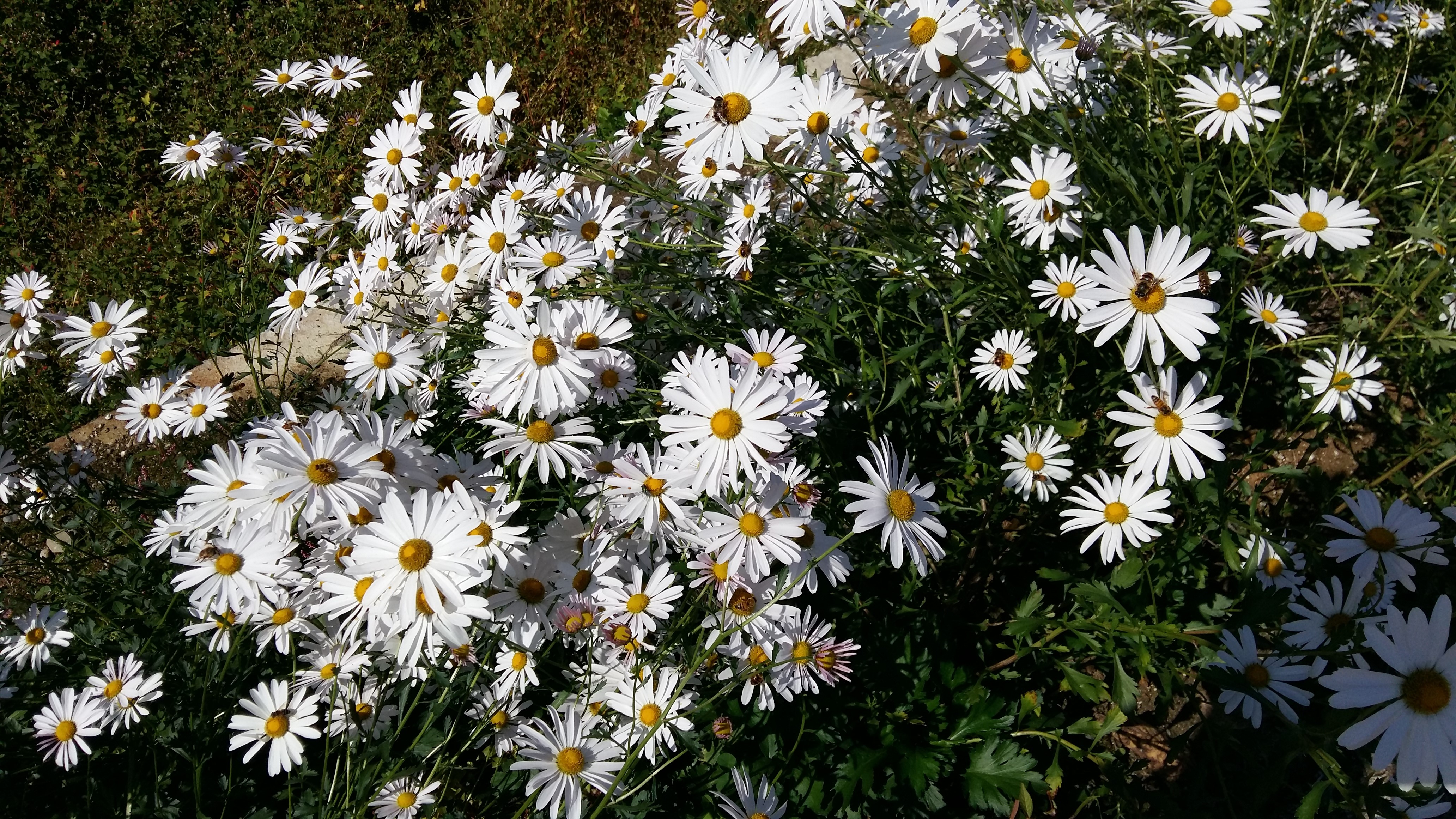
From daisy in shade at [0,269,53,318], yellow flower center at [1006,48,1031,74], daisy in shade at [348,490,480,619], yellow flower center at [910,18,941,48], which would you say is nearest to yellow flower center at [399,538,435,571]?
daisy in shade at [348,490,480,619]

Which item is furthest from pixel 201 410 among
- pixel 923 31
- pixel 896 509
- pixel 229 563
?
pixel 923 31

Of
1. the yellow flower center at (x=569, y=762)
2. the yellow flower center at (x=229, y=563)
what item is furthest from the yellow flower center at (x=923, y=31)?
the yellow flower center at (x=229, y=563)

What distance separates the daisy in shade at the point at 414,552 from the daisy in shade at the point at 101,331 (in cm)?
185

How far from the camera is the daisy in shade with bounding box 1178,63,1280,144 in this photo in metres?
2.34

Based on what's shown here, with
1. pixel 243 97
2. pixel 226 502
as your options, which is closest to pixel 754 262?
pixel 226 502

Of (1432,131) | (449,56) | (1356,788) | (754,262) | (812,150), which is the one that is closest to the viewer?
(1356,788)

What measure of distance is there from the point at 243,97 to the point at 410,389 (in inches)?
159

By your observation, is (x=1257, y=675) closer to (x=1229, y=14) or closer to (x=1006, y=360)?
(x=1006, y=360)

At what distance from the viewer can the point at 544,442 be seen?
2.01 metres

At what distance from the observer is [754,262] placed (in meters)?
2.73

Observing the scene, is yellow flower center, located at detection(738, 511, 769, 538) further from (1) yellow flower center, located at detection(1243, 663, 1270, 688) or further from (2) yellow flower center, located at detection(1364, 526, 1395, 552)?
(2) yellow flower center, located at detection(1364, 526, 1395, 552)

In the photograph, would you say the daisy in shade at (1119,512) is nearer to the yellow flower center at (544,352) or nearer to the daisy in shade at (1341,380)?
the daisy in shade at (1341,380)

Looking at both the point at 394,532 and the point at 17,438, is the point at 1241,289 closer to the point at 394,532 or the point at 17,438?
the point at 394,532

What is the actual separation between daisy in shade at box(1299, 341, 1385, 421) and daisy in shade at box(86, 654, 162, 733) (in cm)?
319
